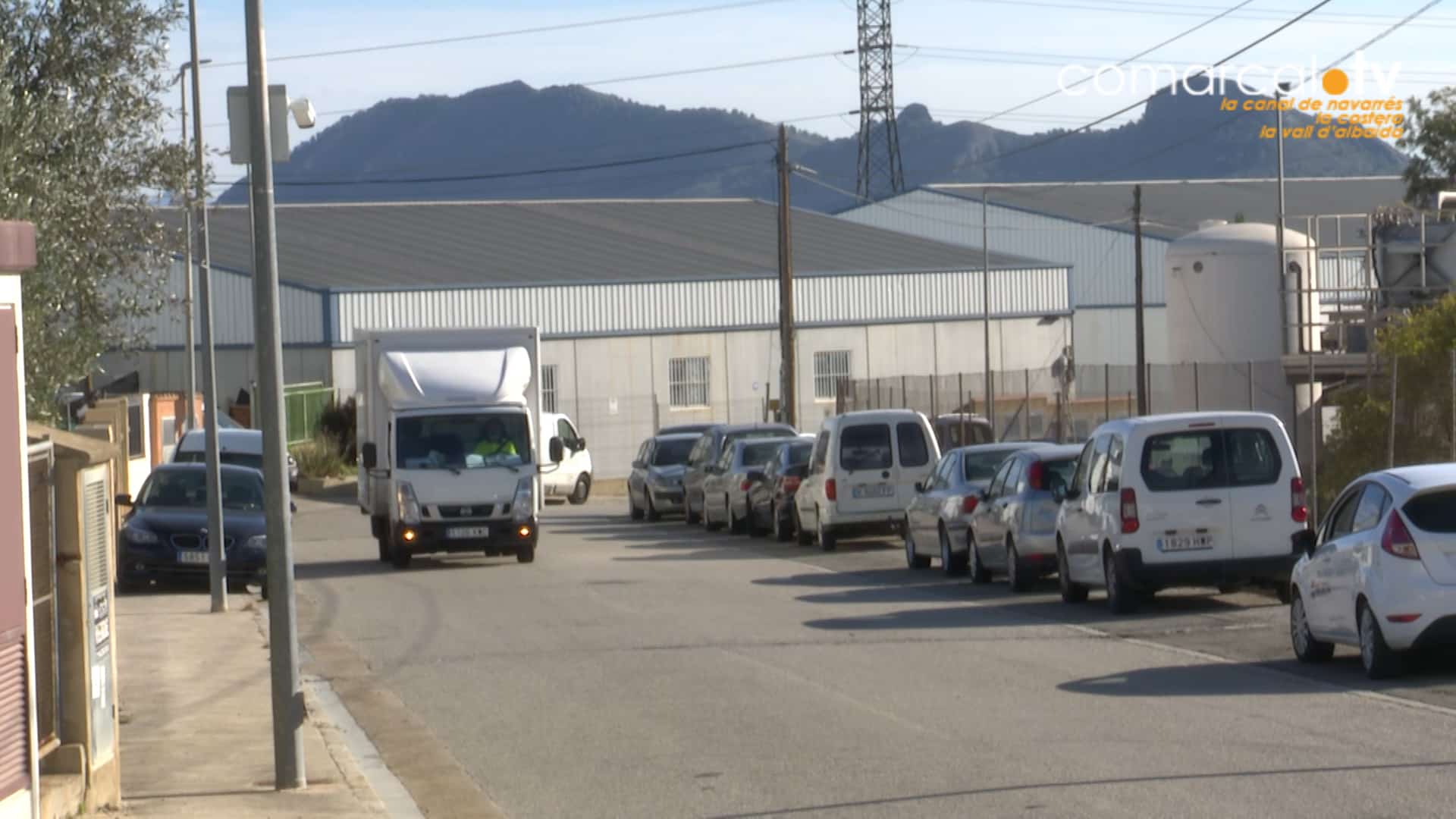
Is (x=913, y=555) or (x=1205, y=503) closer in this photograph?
(x=1205, y=503)

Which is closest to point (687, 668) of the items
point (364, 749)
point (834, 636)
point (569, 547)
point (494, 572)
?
point (834, 636)

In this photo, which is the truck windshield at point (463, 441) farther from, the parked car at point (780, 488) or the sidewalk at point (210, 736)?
the sidewalk at point (210, 736)

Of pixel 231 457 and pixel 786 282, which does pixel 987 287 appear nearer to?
pixel 786 282

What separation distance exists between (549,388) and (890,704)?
154 feet

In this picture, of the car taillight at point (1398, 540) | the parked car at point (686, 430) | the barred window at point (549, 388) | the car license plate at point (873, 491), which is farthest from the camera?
the barred window at point (549, 388)

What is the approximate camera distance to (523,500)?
27.6 m

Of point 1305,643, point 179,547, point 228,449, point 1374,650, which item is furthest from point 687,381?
point 1374,650

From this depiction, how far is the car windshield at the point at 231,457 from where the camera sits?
31.1 metres

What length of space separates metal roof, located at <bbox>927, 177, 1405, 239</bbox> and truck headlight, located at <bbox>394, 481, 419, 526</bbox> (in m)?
56.2

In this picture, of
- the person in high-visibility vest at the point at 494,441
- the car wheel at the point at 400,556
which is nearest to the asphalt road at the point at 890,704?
the car wheel at the point at 400,556

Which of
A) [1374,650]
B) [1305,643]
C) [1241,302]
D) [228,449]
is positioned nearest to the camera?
[1374,650]

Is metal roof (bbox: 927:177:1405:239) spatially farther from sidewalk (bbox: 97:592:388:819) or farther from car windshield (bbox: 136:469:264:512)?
sidewalk (bbox: 97:592:388:819)

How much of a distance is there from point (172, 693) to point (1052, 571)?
10202 mm

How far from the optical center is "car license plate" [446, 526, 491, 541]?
27.3 metres
